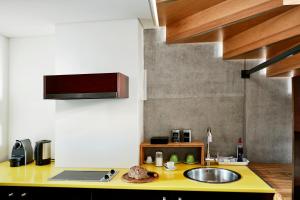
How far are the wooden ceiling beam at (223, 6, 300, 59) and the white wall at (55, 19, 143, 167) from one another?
105cm

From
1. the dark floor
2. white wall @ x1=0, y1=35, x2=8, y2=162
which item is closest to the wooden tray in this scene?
the dark floor

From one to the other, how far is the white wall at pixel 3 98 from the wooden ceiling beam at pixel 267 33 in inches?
111

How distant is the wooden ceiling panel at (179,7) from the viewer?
1.94 metres

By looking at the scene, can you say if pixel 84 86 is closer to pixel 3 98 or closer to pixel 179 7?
pixel 179 7

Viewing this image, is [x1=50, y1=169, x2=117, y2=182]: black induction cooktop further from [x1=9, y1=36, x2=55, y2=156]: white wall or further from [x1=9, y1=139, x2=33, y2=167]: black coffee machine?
[x1=9, y1=36, x2=55, y2=156]: white wall

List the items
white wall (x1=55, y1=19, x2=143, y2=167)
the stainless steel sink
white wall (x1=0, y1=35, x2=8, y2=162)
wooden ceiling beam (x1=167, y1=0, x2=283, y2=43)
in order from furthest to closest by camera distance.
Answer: white wall (x1=0, y1=35, x2=8, y2=162)
white wall (x1=55, y1=19, x2=143, y2=167)
the stainless steel sink
wooden ceiling beam (x1=167, y1=0, x2=283, y2=43)

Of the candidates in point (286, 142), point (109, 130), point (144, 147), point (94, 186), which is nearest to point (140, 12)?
point (109, 130)

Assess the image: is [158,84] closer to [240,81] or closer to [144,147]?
[144,147]

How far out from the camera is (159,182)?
208 centimetres

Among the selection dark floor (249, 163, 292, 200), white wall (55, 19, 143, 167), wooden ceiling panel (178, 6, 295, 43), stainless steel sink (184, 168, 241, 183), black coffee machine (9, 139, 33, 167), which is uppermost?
wooden ceiling panel (178, 6, 295, 43)

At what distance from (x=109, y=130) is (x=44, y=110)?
105 centimetres

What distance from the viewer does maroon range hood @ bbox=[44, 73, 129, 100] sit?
223 cm

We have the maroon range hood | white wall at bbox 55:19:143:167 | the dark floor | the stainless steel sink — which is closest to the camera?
the dark floor

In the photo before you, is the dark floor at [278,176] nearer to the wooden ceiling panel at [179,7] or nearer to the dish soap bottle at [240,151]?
the dish soap bottle at [240,151]
